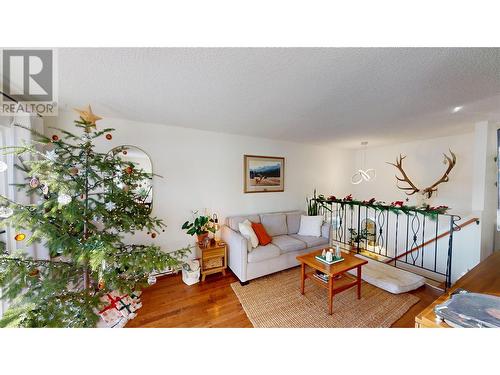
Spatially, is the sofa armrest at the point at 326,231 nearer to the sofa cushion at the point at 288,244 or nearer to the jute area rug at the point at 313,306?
the sofa cushion at the point at 288,244

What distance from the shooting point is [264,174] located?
3500mm

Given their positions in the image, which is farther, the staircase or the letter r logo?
the staircase

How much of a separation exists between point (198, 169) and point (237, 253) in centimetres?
153

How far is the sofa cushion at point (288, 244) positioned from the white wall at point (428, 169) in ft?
10.0

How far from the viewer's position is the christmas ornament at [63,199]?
0.85 meters

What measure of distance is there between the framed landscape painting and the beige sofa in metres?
0.58

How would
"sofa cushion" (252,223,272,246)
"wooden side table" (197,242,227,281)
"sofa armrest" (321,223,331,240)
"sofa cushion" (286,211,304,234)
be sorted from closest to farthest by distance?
"wooden side table" (197,242,227,281), "sofa cushion" (252,223,272,246), "sofa armrest" (321,223,331,240), "sofa cushion" (286,211,304,234)

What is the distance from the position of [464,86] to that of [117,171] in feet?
9.76

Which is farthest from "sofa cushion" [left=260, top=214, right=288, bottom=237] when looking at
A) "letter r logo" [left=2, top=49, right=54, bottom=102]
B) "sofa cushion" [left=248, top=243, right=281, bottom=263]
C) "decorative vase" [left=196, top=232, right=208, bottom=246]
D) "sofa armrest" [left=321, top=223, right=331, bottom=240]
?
"letter r logo" [left=2, top=49, right=54, bottom=102]

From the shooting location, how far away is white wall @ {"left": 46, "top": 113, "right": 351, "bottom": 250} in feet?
8.32

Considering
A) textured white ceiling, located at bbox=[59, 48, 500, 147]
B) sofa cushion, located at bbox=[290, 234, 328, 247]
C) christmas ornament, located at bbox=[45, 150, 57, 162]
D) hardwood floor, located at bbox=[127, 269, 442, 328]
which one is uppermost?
textured white ceiling, located at bbox=[59, 48, 500, 147]

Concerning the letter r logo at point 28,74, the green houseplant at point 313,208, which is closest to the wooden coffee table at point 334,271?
the green houseplant at point 313,208

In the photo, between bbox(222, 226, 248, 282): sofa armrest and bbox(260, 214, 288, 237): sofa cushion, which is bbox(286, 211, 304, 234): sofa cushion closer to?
bbox(260, 214, 288, 237): sofa cushion

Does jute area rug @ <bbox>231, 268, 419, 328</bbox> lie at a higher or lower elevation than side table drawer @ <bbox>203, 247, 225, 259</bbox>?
lower
